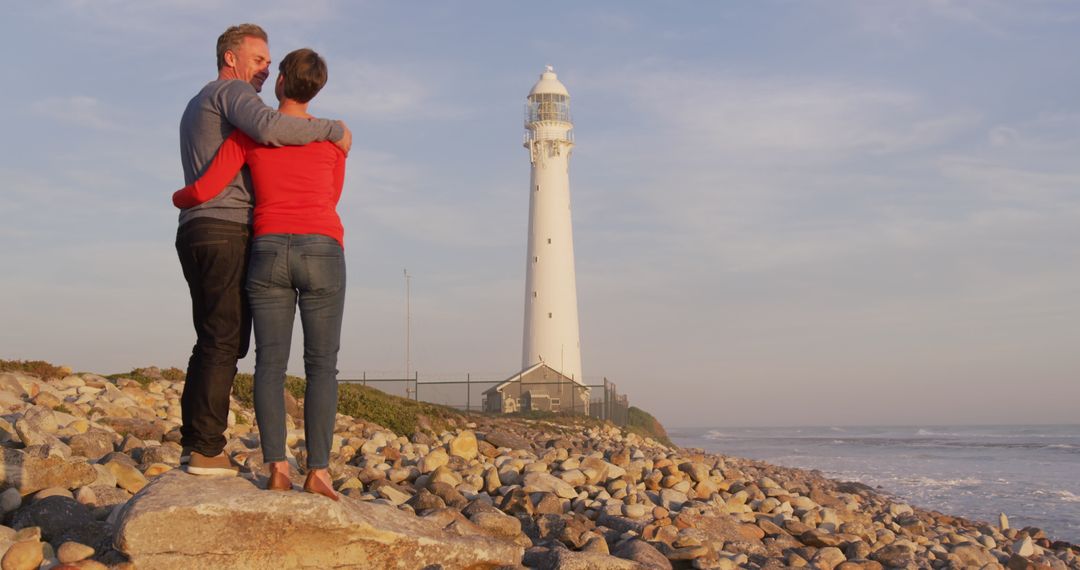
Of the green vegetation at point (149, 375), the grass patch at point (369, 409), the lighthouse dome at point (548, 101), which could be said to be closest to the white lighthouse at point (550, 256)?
the lighthouse dome at point (548, 101)

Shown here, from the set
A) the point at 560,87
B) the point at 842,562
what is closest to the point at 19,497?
the point at 842,562

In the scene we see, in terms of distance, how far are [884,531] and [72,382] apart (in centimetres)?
969

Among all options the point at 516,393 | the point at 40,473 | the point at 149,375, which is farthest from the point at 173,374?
the point at 516,393

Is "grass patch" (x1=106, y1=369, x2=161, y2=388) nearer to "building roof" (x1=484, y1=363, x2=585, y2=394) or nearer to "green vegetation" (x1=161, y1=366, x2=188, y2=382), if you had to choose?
"green vegetation" (x1=161, y1=366, x2=188, y2=382)

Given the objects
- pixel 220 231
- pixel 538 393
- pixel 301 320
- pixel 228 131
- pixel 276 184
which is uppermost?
pixel 228 131

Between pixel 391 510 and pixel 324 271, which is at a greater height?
pixel 324 271

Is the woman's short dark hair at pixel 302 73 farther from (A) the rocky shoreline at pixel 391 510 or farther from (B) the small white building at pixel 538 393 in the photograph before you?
(B) the small white building at pixel 538 393

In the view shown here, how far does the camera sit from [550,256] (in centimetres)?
3531

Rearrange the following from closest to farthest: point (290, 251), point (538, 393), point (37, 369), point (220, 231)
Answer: point (290, 251)
point (220, 231)
point (37, 369)
point (538, 393)

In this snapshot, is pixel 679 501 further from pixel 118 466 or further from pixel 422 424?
pixel 422 424

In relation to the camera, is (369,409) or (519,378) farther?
(519,378)

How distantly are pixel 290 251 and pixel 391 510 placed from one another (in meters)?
1.58

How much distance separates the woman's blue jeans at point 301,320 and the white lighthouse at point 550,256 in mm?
29842

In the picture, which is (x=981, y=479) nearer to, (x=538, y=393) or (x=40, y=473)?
(x=538, y=393)
